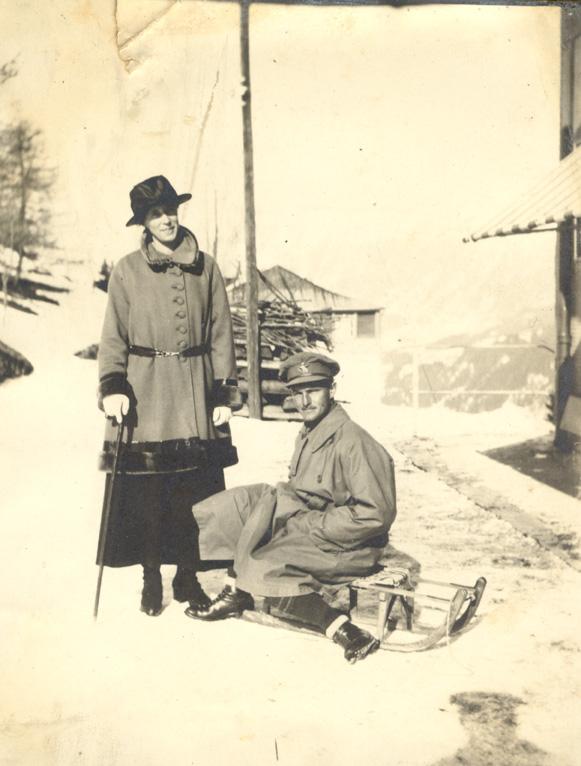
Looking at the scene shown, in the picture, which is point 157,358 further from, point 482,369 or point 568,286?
point 568,286

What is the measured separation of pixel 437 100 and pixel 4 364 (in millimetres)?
2418

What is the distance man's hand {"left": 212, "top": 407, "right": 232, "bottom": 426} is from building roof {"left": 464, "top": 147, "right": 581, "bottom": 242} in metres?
1.41

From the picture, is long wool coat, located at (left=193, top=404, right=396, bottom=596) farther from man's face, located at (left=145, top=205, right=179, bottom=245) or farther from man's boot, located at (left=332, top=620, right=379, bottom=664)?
man's face, located at (left=145, top=205, right=179, bottom=245)

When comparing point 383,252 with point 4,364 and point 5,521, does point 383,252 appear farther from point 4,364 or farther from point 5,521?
point 5,521

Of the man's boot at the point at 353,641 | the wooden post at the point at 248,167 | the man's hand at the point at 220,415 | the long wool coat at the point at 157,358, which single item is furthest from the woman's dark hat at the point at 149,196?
the man's boot at the point at 353,641

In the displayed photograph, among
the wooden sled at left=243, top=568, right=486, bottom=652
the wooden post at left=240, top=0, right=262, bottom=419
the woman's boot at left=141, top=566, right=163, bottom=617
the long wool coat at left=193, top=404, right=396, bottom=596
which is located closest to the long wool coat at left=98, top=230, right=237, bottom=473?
the wooden post at left=240, top=0, right=262, bottom=419

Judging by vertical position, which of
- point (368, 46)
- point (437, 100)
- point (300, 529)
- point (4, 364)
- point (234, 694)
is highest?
point (368, 46)

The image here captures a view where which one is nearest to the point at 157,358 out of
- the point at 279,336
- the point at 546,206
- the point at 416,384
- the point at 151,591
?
the point at 279,336

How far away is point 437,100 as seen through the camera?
3920mm

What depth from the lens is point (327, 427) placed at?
359 cm

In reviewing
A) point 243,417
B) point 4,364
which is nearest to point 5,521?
point 4,364

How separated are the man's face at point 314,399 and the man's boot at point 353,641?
899 mm

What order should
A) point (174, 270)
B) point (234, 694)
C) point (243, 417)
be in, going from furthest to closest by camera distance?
point (243, 417), point (174, 270), point (234, 694)

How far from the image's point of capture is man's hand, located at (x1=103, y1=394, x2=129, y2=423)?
3691 mm
